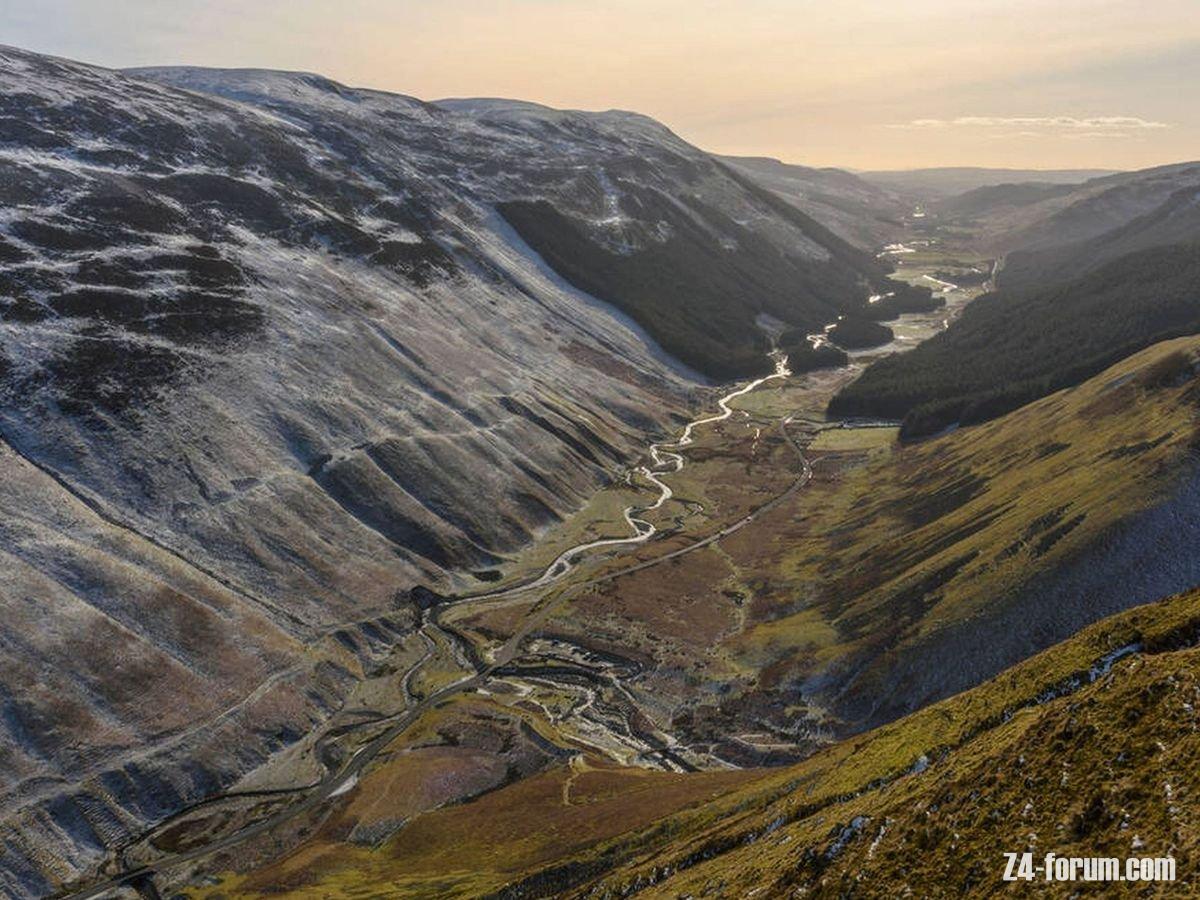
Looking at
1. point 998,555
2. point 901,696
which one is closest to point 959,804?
point 901,696

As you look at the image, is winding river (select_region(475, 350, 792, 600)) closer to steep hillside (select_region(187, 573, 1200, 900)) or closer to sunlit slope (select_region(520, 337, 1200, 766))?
sunlit slope (select_region(520, 337, 1200, 766))

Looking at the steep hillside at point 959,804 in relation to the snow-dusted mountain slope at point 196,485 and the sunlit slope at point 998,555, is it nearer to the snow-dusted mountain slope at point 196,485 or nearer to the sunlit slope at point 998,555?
the sunlit slope at point 998,555

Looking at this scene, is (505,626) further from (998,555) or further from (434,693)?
(998,555)

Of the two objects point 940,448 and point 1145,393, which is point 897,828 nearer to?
point 1145,393

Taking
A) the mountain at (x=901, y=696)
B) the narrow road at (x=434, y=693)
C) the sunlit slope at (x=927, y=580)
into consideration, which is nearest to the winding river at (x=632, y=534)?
the narrow road at (x=434, y=693)

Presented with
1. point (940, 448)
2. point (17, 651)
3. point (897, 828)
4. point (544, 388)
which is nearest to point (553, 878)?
point (897, 828)

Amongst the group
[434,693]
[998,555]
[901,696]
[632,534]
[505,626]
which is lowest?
[434,693]

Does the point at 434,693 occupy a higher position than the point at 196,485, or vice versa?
the point at 196,485

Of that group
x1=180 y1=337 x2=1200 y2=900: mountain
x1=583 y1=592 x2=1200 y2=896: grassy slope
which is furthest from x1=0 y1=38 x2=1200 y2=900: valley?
x1=180 y1=337 x2=1200 y2=900: mountain
